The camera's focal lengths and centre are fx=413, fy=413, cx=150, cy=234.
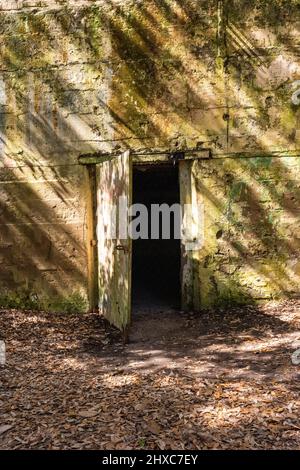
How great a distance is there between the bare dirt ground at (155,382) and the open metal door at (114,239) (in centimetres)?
35

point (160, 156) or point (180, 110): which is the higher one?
point (180, 110)

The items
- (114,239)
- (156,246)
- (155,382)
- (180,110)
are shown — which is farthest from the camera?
(156,246)

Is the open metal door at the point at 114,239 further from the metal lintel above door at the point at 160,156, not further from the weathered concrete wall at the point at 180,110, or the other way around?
the weathered concrete wall at the point at 180,110

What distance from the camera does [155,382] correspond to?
3.79 m

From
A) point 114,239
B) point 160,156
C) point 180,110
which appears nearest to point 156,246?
point 160,156

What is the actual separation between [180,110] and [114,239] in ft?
7.16

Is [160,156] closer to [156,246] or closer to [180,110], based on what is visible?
[180,110]

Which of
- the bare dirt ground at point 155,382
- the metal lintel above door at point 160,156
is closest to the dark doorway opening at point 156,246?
the metal lintel above door at point 160,156

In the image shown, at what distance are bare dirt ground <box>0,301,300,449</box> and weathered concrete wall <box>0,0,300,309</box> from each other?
0.86m

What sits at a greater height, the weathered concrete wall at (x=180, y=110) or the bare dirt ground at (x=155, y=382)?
the weathered concrete wall at (x=180, y=110)

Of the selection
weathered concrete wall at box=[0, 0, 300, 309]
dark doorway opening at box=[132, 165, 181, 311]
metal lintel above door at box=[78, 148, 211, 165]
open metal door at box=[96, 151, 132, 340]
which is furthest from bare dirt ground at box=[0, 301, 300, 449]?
dark doorway opening at box=[132, 165, 181, 311]

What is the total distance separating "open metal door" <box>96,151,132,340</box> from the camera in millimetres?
5090

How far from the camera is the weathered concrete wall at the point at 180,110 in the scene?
6023 millimetres

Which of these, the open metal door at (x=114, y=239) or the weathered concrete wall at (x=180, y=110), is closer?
the open metal door at (x=114, y=239)
